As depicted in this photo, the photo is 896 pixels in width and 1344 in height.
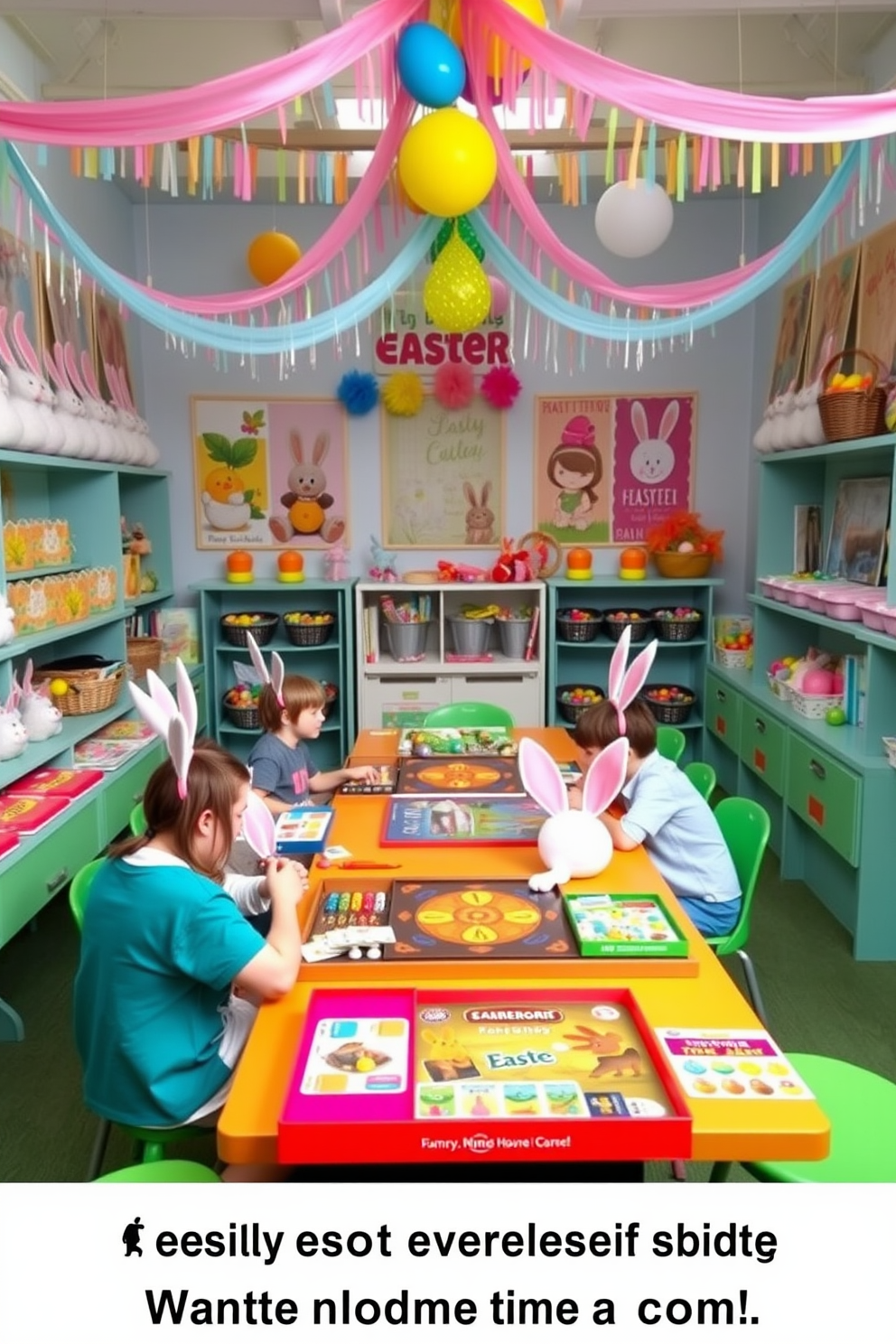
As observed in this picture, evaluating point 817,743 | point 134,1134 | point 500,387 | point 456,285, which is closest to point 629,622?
point 500,387

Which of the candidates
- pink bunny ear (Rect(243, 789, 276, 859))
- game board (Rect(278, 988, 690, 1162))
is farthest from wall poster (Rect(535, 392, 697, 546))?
game board (Rect(278, 988, 690, 1162))

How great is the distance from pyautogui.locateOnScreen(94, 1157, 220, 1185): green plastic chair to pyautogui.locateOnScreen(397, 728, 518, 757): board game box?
5.25 feet

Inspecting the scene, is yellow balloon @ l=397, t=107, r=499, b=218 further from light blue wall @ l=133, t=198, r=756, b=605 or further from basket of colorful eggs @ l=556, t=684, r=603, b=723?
basket of colorful eggs @ l=556, t=684, r=603, b=723

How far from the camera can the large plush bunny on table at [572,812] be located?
6.53 ft

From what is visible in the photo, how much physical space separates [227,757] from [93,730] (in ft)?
6.92

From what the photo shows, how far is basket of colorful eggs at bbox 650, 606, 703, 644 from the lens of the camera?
16.4 ft

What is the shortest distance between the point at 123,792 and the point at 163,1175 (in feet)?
7.28

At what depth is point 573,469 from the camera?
5305mm

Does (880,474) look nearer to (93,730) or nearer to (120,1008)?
(93,730)

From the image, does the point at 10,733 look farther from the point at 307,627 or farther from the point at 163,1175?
the point at 307,627

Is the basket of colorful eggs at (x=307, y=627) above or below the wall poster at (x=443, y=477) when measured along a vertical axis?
below

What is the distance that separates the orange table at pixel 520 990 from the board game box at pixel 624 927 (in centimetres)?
3

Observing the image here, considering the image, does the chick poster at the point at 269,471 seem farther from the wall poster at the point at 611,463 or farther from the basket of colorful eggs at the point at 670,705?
the basket of colorful eggs at the point at 670,705

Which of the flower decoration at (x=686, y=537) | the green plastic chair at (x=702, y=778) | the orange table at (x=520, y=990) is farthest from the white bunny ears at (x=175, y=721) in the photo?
the flower decoration at (x=686, y=537)
